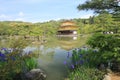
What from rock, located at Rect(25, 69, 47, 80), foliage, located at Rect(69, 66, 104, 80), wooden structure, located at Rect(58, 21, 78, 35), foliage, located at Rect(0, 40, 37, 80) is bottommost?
wooden structure, located at Rect(58, 21, 78, 35)

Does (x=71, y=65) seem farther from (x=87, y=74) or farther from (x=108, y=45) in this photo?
(x=108, y=45)

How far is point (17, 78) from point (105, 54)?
284cm

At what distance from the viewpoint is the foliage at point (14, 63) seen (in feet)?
18.8

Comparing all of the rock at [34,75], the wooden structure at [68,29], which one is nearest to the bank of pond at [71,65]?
the rock at [34,75]

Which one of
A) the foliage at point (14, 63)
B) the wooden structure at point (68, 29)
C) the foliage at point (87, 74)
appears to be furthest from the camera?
the wooden structure at point (68, 29)

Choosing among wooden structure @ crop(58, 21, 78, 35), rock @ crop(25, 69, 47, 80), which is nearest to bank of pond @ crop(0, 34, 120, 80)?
rock @ crop(25, 69, 47, 80)

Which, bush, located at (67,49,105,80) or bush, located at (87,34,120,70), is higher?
bush, located at (87,34,120,70)

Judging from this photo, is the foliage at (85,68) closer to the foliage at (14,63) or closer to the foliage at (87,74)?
the foliage at (87,74)

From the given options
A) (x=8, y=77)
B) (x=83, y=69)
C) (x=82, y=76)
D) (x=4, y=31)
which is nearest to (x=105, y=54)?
(x=83, y=69)

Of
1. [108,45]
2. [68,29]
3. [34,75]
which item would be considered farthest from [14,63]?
[68,29]

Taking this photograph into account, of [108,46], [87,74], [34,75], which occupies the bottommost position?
[34,75]

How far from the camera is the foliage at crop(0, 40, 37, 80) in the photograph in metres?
5.74

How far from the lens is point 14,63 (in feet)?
19.5

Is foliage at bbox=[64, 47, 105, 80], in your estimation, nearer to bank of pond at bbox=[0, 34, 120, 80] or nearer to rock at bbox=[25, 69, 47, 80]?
bank of pond at bbox=[0, 34, 120, 80]
